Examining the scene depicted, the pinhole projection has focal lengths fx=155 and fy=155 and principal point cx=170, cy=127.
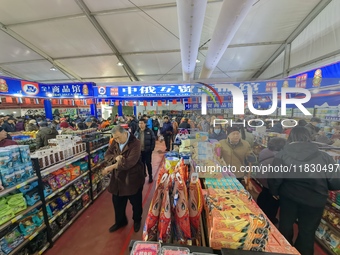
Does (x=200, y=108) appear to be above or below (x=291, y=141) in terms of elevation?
above

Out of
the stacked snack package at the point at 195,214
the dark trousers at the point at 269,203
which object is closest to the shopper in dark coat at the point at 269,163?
the dark trousers at the point at 269,203

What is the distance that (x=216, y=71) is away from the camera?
368 inches

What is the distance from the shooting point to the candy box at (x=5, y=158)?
1855 mm

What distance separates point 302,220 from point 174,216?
1.82 meters

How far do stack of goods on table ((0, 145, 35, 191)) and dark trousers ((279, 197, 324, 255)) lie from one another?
338cm

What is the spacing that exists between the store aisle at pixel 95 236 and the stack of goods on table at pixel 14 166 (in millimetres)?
1261

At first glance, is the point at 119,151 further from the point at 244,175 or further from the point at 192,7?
the point at 192,7

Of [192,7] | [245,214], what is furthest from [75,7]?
[245,214]

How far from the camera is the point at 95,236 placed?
8.59ft

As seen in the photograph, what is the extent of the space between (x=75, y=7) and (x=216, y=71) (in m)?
7.31

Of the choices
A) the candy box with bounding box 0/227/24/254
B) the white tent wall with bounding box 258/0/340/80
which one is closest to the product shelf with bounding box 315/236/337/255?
the candy box with bounding box 0/227/24/254

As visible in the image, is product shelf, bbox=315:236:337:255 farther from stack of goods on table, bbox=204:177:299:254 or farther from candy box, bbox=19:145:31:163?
candy box, bbox=19:145:31:163

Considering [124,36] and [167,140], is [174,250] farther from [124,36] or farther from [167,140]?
[124,36]

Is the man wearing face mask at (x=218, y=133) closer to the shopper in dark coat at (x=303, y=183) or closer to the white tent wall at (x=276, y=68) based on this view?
the shopper in dark coat at (x=303, y=183)
